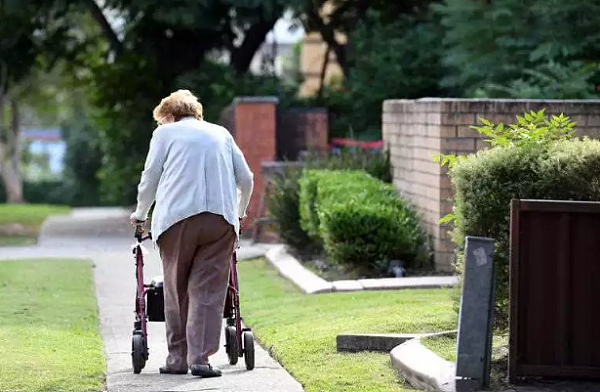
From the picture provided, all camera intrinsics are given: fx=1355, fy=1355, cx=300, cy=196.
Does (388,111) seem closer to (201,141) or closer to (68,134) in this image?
(201,141)

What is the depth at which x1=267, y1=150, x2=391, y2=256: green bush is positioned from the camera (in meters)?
15.6

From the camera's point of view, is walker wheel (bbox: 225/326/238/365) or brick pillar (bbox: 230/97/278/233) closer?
walker wheel (bbox: 225/326/238/365)

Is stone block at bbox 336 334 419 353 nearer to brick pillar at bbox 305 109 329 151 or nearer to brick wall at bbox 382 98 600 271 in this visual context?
brick wall at bbox 382 98 600 271

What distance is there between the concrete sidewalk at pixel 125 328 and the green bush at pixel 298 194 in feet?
2.60

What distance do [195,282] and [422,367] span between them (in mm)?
1594

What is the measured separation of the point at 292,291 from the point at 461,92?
23.2 ft

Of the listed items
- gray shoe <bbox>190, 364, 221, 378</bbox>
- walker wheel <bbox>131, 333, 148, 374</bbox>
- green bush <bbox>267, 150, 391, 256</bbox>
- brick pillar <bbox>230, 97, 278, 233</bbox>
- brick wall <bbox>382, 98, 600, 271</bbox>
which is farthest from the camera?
brick pillar <bbox>230, 97, 278, 233</bbox>

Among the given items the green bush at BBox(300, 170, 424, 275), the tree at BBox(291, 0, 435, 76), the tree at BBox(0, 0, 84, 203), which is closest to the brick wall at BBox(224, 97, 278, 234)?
the tree at BBox(291, 0, 435, 76)

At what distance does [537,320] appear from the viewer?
23.8ft

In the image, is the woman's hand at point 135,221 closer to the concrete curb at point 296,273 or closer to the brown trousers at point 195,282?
the brown trousers at point 195,282

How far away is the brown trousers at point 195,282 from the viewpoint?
26.9 ft

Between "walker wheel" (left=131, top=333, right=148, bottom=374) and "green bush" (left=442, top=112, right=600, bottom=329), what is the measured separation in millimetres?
2039

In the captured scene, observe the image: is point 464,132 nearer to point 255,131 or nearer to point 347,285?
point 347,285

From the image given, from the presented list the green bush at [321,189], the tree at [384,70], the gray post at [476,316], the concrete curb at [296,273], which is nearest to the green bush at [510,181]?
the gray post at [476,316]
